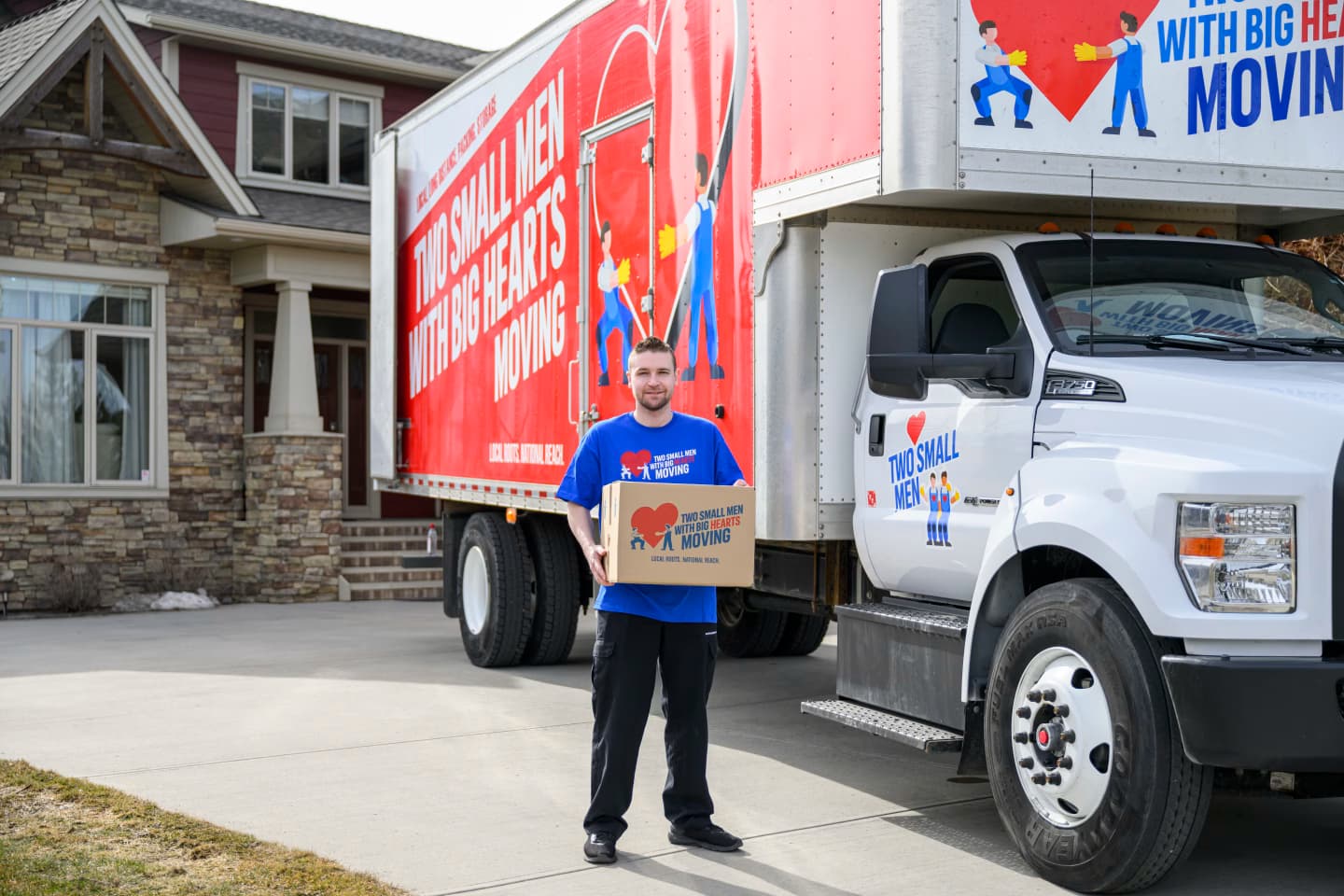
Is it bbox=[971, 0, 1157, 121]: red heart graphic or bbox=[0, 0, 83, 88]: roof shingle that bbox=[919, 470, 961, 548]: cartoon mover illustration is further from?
bbox=[0, 0, 83, 88]: roof shingle

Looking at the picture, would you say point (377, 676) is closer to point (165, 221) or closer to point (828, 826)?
point (828, 826)

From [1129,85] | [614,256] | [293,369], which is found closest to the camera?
[1129,85]

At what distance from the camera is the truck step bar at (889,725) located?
5855mm

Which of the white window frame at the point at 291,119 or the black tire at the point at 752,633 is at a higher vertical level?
the white window frame at the point at 291,119

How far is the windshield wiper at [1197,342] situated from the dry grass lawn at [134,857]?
3333mm

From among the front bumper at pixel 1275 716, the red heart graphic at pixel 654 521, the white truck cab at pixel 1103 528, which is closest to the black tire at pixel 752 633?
the white truck cab at pixel 1103 528

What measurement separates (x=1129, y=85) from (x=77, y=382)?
14.0 metres

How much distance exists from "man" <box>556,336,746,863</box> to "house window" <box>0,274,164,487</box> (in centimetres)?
1267

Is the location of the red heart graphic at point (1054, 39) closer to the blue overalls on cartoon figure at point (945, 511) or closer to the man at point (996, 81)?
the man at point (996, 81)

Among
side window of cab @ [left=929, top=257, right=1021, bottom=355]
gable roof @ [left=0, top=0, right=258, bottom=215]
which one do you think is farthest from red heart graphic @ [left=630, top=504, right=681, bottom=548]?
gable roof @ [left=0, top=0, right=258, bottom=215]

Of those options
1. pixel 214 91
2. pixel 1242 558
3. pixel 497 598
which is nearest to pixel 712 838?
pixel 1242 558

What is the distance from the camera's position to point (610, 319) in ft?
29.4

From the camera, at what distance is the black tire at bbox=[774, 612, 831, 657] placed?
454 inches

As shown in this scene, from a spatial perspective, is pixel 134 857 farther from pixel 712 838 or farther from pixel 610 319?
pixel 610 319
